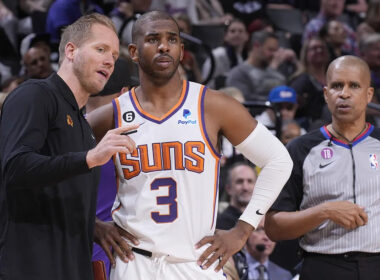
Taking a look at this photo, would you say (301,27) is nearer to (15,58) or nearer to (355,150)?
(15,58)

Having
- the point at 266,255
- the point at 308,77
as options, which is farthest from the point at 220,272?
the point at 308,77

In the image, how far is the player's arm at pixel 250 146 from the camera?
3441 mm

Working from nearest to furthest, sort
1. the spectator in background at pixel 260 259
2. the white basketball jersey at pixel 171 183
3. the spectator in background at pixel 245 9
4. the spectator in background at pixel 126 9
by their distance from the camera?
the white basketball jersey at pixel 171 183, the spectator in background at pixel 260 259, the spectator in background at pixel 126 9, the spectator in background at pixel 245 9

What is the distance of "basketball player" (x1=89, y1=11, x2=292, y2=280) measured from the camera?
3.31 meters

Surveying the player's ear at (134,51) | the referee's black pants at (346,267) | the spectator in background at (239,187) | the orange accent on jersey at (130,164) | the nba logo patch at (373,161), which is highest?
the player's ear at (134,51)

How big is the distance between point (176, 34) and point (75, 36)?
1.62 ft

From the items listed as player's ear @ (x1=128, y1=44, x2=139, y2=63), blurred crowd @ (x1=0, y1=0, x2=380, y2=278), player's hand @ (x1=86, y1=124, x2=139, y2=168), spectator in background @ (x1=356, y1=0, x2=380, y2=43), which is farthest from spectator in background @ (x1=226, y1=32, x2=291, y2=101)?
player's hand @ (x1=86, y1=124, x2=139, y2=168)

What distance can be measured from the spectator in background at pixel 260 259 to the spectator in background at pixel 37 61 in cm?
299

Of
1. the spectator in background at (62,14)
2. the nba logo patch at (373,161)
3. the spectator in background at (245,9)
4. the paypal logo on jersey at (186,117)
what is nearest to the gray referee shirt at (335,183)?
the nba logo patch at (373,161)

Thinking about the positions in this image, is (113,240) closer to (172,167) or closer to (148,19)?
(172,167)

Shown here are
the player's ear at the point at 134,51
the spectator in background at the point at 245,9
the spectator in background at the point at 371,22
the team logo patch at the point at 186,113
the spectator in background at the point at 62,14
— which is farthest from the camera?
the spectator in background at the point at 245,9

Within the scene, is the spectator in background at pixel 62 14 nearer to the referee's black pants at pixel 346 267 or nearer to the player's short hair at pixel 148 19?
the player's short hair at pixel 148 19

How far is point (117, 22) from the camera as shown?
9.17 meters

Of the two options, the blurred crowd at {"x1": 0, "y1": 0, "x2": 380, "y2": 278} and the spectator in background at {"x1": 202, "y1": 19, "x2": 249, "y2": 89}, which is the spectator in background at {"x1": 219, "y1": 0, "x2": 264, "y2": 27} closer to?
the blurred crowd at {"x1": 0, "y1": 0, "x2": 380, "y2": 278}
